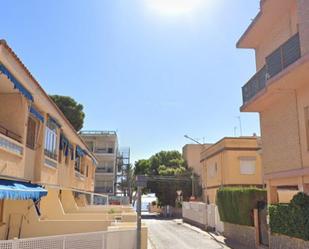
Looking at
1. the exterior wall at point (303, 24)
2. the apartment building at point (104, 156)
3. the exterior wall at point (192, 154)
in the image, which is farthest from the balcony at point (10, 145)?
the exterior wall at point (192, 154)

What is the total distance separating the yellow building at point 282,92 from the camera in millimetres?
15496

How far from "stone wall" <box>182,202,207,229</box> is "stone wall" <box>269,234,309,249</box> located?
16023 mm

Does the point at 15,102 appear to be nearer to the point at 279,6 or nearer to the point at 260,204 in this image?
the point at 279,6

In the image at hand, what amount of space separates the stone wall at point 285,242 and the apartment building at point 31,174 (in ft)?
21.3

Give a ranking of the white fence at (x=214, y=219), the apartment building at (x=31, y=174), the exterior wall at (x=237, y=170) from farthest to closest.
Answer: the exterior wall at (x=237, y=170)
the white fence at (x=214, y=219)
the apartment building at (x=31, y=174)

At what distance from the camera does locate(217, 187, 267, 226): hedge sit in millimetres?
22875

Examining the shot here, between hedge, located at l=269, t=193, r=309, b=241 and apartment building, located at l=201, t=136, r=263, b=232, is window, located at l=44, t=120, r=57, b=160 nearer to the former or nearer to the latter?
hedge, located at l=269, t=193, r=309, b=241

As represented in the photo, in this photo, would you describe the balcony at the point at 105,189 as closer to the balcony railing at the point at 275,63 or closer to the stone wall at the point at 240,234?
the stone wall at the point at 240,234

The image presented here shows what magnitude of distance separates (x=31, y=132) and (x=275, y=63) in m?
11.3

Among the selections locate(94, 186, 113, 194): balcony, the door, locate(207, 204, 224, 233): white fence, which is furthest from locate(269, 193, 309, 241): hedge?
Result: locate(94, 186, 113, 194): balcony

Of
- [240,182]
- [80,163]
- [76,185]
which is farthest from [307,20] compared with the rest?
[240,182]

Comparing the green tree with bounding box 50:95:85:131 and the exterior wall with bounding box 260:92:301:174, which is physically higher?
the green tree with bounding box 50:95:85:131

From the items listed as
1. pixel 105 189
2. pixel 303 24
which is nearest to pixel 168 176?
pixel 105 189

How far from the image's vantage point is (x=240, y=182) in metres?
38.5
